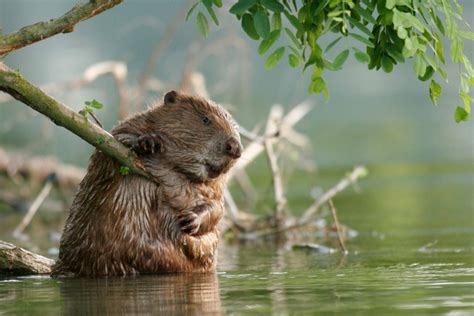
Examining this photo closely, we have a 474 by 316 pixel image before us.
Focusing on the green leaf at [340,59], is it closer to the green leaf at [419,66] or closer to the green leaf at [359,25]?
the green leaf at [359,25]

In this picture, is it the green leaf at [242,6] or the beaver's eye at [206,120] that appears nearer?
the green leaf at [242,6]

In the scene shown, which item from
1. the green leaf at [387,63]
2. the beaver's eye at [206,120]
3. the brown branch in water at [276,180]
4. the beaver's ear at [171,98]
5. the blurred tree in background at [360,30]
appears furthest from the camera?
the brown branch in water at [276,180]

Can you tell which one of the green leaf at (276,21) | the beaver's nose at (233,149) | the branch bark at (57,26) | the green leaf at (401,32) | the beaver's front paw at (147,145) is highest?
the branch bark at (57,26)

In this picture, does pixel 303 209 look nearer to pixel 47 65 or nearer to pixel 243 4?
pixel 243 4

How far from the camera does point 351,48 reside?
22.4 ft

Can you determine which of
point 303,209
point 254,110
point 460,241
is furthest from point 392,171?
point 254,110

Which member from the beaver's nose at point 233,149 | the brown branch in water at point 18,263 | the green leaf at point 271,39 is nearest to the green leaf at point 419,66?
the green leaf at point 271,39

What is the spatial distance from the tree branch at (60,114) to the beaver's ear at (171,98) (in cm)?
55

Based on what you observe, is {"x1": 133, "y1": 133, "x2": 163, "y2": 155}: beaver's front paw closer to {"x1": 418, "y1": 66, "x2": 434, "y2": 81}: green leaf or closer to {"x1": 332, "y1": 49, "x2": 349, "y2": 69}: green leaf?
{"x1": 332, "y1": 49, "x2": 349, "y2": 69}: green leaf

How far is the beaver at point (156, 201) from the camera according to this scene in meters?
7.89

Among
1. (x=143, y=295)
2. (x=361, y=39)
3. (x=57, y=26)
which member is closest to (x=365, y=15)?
(x=361, y=39)

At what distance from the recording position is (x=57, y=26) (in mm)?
7477

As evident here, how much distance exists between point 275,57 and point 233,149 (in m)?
1.00

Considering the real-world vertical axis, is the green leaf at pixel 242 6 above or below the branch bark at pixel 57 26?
below
